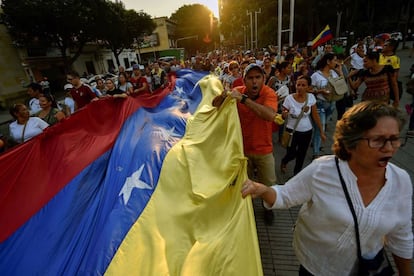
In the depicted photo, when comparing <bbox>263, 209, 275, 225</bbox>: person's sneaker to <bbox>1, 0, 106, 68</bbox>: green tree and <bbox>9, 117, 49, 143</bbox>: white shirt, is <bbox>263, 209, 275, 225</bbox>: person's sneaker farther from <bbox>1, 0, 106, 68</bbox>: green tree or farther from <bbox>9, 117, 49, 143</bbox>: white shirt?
<bbox>1, 0, 106, 68</bbox>: green tree

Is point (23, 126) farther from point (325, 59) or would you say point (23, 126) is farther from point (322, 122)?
point (325, 59)

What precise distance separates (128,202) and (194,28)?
8012 centimetres

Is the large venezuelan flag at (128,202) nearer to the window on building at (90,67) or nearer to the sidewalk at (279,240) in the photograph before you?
the sidewalk at (279,240)

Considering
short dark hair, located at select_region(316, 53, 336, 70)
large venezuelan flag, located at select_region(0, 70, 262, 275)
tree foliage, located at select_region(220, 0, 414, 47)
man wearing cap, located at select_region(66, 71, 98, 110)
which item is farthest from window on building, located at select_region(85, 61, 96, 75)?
short dark hair, located at select_region(316, 53, 336, 70)

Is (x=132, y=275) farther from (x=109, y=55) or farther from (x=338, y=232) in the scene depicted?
(x=109, y=55)

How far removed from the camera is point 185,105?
559cm

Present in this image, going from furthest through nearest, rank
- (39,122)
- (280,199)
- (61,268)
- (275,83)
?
1. (275,83)
2. (39,122)
3. (61,268)
4. (280,199)

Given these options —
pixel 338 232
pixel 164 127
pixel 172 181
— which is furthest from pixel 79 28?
pixel 338 232

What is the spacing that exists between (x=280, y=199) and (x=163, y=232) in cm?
103

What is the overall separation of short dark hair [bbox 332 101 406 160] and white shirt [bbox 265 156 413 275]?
11 centimetres

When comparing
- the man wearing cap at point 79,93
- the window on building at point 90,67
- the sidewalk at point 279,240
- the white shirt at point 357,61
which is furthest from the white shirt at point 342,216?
the window on building at point 90,67

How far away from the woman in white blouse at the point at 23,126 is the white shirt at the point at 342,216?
3.88 metres

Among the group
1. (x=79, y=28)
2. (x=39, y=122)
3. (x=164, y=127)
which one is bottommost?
(x=164, y=127)

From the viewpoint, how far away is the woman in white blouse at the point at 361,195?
119 centimetres
